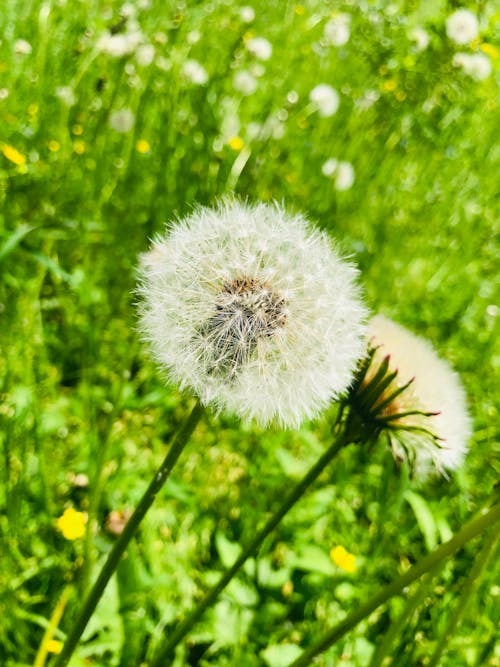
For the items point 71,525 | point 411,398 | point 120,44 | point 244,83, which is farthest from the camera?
point 244,83

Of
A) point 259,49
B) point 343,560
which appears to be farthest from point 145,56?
point 343,560

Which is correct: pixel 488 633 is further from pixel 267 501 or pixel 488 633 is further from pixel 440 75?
pixel 440 75

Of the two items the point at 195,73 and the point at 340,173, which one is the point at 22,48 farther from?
the point at 340,173

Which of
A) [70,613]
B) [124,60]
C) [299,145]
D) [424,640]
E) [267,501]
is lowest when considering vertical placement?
[70,613]

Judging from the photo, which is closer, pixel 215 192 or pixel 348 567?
pixel 348 567

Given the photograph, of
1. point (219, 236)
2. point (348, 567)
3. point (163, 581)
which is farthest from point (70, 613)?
point (219, 236)

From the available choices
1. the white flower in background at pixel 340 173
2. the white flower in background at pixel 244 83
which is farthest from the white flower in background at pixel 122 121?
the white flower in background at pixel 340 173
